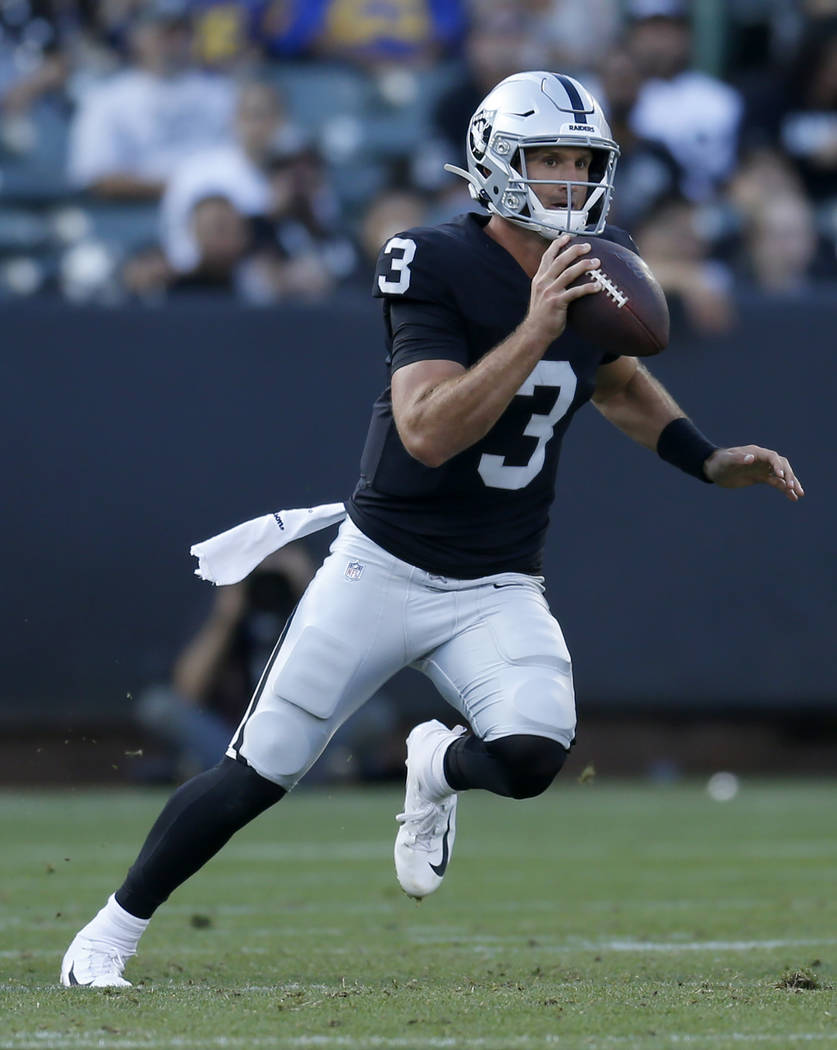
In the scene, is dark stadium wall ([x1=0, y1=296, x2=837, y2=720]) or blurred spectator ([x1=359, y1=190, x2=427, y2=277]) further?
blurred spectator ([x1=359, y1=190, x2=427, y2=277])

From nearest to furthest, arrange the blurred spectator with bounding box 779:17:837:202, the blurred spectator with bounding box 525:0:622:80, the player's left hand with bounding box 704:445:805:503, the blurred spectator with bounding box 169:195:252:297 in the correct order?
the player's left hand with bounding box 704:445:805:503, the blurred spectator with bounding box 169:195:252:297, the blurred spectator with bounding box 779:17:837:202, the blurred spectator with bounding box 525:0:622:80

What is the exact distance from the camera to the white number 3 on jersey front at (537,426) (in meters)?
4.00

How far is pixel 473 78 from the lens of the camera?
998 cm

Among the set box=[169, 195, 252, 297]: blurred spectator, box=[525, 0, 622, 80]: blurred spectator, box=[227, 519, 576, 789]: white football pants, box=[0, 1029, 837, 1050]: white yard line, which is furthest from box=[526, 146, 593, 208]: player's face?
box=[525, 0, 622, 80]: blurred spectator

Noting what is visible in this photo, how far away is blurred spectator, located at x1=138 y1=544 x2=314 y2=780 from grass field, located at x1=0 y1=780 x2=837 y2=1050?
39 centimetres

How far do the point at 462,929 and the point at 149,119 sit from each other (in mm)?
6027

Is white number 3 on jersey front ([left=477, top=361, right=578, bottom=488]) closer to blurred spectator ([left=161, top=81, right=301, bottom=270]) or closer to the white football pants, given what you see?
the white football pants

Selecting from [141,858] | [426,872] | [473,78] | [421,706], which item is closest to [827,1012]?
[426,872]

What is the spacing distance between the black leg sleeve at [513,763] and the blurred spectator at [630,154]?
6037 mm

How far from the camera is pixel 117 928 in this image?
3.94 m

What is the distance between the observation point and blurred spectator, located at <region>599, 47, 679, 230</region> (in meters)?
9.64

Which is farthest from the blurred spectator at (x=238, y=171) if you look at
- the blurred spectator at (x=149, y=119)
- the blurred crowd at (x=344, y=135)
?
the blurred spectator at (x=149, y=119)

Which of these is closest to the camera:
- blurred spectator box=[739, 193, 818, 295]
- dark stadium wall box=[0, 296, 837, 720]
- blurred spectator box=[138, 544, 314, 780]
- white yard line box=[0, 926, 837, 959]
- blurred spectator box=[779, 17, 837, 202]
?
white yard line box=[0, 926, 837, 959]

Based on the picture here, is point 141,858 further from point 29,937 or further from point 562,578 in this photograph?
point 562,578
